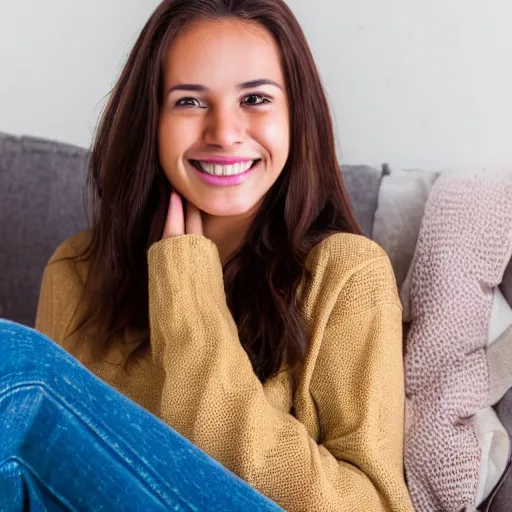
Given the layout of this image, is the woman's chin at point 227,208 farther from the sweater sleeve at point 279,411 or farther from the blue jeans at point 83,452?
the blue jeans at point 83,452

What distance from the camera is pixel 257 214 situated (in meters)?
1.26

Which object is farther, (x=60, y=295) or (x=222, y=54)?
(x=60, y=295)

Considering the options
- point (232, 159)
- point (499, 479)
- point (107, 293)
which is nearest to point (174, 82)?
point (232, 159)

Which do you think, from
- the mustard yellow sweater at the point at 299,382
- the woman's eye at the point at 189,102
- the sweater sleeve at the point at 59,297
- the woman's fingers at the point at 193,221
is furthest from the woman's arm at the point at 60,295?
the woman's eye at the point at 189,102

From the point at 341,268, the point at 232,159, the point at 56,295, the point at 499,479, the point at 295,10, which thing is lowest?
the point at 499,479

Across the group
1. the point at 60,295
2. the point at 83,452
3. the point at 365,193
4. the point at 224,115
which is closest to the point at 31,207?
the point at 60,295

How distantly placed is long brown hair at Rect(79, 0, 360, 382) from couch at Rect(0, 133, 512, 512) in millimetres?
112

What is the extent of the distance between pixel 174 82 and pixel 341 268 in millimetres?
350

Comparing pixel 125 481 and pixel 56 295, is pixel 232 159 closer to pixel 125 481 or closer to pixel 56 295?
pixel 56 295

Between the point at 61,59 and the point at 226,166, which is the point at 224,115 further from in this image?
the point at 61,59

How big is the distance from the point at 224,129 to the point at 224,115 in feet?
0.07

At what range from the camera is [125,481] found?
2.69 ft

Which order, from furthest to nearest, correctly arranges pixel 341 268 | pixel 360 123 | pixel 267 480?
pixel 360 123 < pixel 341 268 < pixel 267 480

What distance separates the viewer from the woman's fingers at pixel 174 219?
1.19 m
